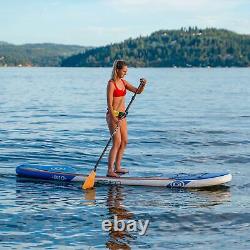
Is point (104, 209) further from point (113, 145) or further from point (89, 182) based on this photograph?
point (113, 145)

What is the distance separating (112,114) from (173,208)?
275 centimetres

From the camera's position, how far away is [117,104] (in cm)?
1370

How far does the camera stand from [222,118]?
1309 inches

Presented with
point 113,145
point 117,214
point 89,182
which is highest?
point 113,145

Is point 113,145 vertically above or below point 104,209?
above

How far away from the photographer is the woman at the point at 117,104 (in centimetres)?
1342

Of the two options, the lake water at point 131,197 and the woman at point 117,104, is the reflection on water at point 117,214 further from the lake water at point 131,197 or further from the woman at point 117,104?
the woman at point 117,104

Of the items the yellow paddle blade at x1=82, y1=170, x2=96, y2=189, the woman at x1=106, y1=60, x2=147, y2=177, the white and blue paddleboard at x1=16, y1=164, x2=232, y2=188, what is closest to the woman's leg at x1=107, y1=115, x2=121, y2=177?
the woman at x1=106, y1=60, x2=147, y2=177

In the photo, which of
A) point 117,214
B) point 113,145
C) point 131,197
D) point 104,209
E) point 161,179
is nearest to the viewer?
point 117,214

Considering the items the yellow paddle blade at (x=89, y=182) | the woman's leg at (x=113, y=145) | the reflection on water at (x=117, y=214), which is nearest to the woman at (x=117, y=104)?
the woman's leg at (x=113, y=145)

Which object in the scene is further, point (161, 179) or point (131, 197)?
point (161, 179)

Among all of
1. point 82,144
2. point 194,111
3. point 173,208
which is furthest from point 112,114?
point 194,111

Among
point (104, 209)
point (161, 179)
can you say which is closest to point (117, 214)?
point (104, 209)

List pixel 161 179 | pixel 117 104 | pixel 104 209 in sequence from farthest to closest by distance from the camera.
Answer: 1. pixel 161 179
2. pixel 117 104
3. pixel 104 209
